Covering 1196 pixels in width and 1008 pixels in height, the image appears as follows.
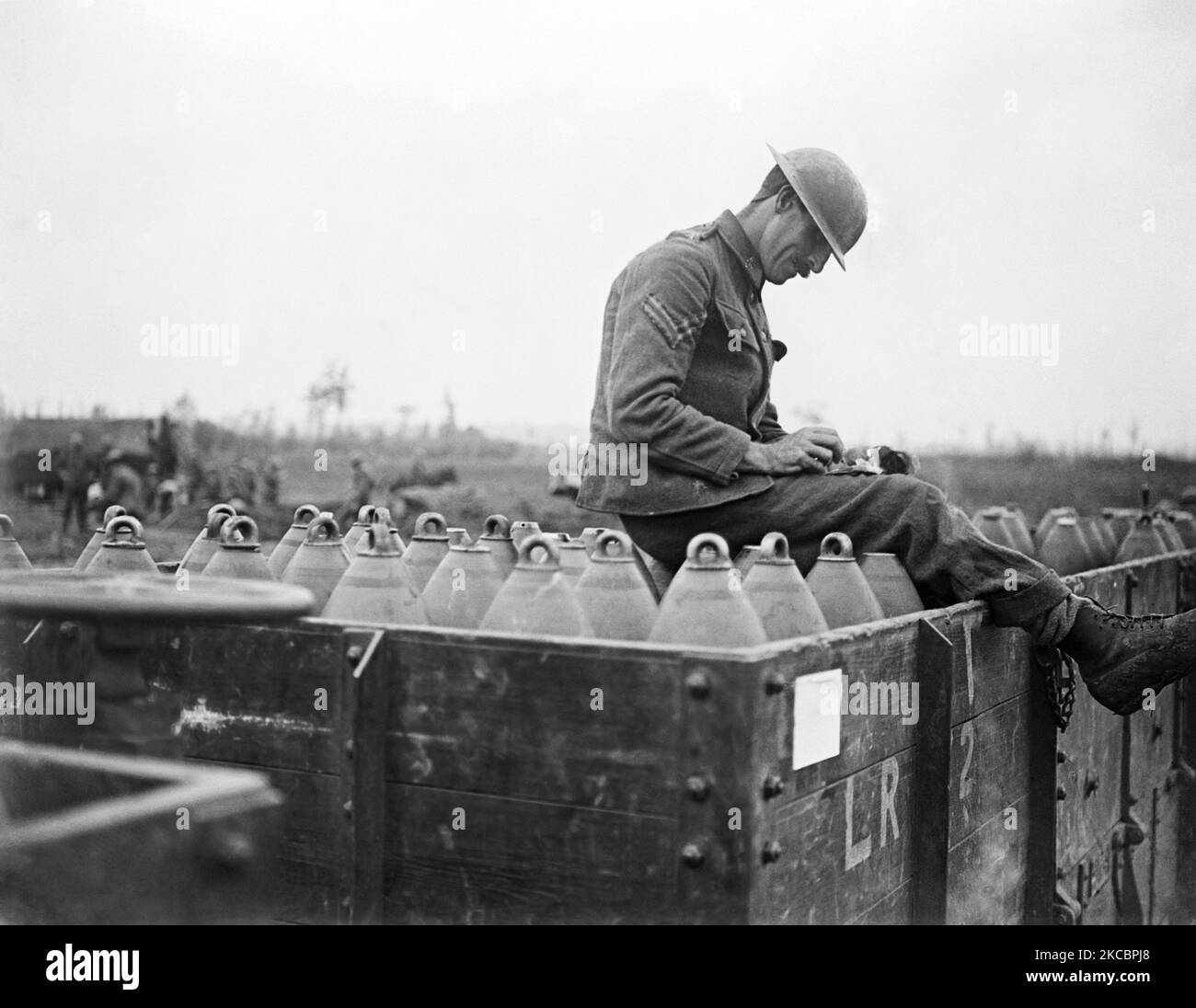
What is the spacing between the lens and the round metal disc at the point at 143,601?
192 cm

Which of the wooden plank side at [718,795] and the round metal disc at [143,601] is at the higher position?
the round metal disc at [143,601]

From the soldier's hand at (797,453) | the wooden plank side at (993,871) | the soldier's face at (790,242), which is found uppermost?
the soldier's face at (790,242)

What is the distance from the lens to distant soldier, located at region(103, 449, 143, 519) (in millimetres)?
15763

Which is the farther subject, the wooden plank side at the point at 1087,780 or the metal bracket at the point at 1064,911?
the wooden plank side at the point at 1087,780

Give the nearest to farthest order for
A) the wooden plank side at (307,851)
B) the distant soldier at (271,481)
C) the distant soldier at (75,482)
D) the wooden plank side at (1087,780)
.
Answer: the wooden plank side at (307,851)
the wooden plank side at (1087,780)
the distant soldier at (75,482)
the distant soldier at (271,481)

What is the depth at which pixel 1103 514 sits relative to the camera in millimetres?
7367

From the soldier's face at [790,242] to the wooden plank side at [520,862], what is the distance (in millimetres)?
2224

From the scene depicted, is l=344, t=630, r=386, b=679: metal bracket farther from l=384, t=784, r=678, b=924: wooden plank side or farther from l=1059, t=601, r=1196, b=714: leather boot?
l=1059, t=601, r=1196, b=714: leather boot

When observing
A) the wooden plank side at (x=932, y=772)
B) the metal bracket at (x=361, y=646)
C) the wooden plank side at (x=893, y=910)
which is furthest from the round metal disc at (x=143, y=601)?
the wooden plank side at (x=932, y=772)

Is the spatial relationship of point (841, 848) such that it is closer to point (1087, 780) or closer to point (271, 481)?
point (1087, 780)

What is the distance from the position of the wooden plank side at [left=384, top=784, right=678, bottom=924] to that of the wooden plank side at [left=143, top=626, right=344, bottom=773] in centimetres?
23

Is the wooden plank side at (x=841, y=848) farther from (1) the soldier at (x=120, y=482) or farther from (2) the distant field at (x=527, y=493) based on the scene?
(1) the soldier at (x=120, y=482)

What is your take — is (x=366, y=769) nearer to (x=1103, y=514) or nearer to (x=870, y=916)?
(x=870, y=916)
